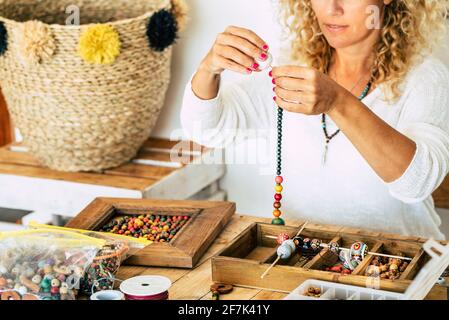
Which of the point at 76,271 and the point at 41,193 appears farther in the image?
the point at 41,193

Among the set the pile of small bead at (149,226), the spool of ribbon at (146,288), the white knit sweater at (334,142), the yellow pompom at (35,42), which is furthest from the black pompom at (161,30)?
the spool of ribbon at (146,288)

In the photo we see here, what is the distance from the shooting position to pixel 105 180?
253cm

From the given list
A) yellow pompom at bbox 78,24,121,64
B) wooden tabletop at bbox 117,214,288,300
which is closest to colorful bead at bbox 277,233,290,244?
wooden tabletop at bbox 117,214,288,300

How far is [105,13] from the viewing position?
2.79m

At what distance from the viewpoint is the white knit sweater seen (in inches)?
76.6

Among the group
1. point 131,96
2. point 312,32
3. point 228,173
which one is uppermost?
point 312,32

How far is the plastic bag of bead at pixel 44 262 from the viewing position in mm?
1362

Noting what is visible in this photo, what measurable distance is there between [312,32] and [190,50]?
2.67ft

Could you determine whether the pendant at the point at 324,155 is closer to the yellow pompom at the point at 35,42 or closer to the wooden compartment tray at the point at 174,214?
the wooden compartment tray at the point at 174,214

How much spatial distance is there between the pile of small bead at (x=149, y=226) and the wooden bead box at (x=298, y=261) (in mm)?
182

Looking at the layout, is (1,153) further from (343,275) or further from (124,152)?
(343,275)

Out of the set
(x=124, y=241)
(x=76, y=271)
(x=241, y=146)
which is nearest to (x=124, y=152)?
(x=241, y=146)
